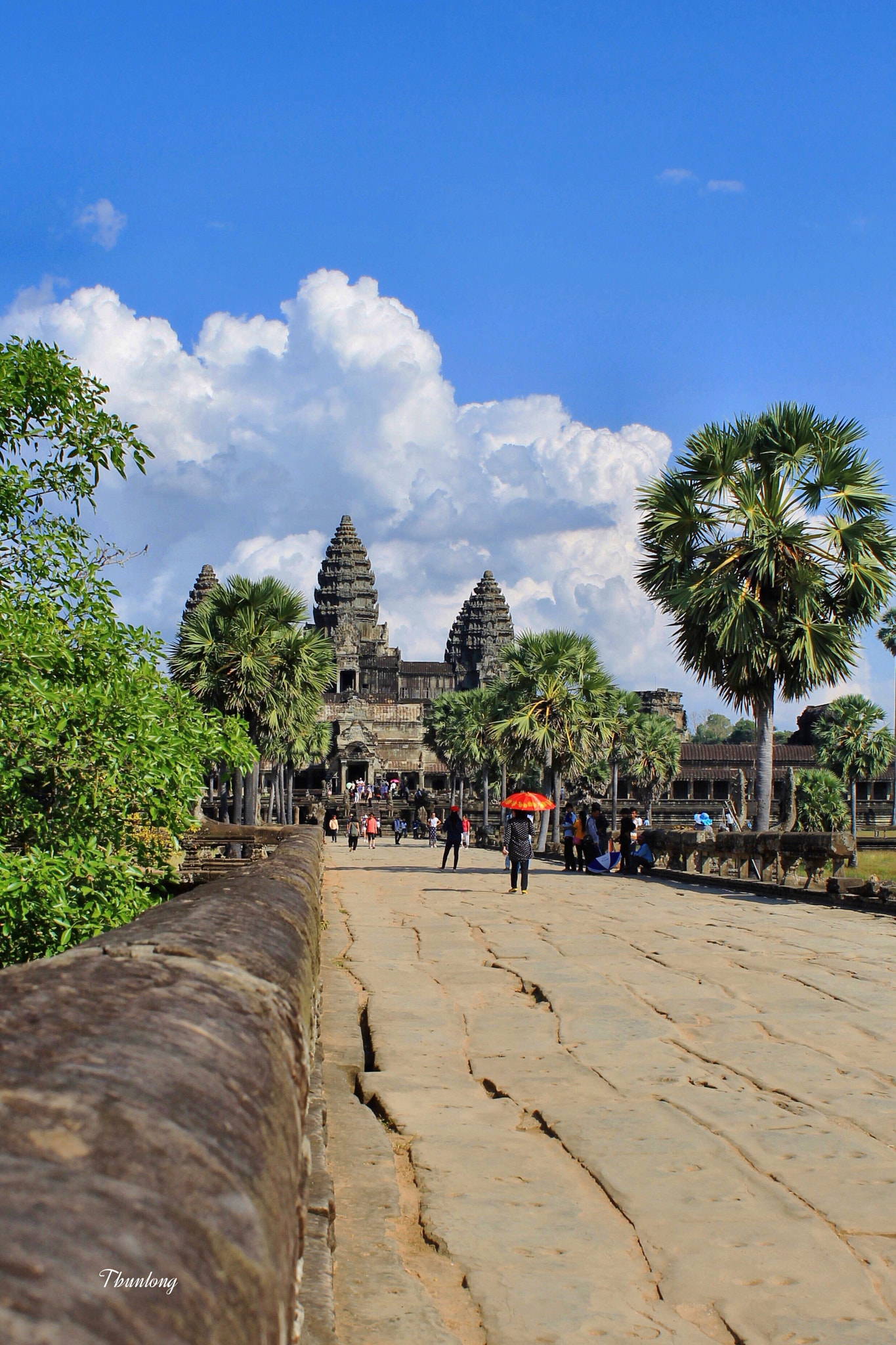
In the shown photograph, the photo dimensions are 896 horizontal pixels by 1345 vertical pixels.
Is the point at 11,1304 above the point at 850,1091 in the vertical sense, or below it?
above

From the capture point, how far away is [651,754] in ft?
195

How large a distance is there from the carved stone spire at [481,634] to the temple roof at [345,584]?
8592 millimetres

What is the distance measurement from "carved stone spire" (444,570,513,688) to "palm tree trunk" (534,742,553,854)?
210 ft

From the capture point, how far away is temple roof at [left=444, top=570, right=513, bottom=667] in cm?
10038

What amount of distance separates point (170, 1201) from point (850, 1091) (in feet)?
15.8

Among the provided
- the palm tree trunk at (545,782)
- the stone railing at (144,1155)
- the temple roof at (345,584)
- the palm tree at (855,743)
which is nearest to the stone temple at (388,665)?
the temple roof at (345,584)

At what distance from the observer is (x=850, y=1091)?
5.17 m

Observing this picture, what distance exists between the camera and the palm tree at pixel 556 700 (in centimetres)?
2903

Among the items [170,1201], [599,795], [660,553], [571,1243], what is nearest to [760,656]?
[660,553]

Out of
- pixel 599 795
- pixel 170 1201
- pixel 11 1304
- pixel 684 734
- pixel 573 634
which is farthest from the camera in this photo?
pixel 684 734

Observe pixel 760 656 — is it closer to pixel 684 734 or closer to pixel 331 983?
pixel 331 983

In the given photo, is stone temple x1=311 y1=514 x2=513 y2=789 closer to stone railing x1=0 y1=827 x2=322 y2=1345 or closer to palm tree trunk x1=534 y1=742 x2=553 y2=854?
palm tree trunk x1=534 y1=742 x2=553 y2=854

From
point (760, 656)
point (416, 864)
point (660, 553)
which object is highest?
point (660, 553)

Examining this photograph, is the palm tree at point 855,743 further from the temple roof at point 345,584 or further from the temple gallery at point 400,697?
the temple roof at point 345,584
